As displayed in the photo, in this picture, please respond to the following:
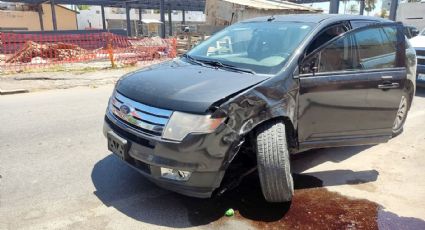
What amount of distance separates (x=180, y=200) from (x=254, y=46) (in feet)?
5.89

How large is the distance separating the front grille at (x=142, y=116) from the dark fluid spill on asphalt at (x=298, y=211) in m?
0.89

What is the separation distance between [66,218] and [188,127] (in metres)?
1.35

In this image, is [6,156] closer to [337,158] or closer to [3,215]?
[3,215]


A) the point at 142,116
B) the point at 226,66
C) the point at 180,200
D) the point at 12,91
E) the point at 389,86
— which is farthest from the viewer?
the point at 12,91

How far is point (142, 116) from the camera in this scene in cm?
307

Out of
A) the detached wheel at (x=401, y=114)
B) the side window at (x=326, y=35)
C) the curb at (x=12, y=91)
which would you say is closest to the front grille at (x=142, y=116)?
the side window at (x=326, y=35)

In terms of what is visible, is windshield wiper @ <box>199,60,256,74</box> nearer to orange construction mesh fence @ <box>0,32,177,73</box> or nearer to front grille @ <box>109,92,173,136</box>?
front grille @ <box>109,92,173,136</box>

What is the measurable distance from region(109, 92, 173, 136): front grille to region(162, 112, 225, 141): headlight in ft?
0.22

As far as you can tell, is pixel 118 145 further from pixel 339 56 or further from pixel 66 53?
pixel 66 53

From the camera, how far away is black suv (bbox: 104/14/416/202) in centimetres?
292

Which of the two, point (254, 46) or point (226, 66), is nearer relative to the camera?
point (226, 66)

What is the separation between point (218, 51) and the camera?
422cm

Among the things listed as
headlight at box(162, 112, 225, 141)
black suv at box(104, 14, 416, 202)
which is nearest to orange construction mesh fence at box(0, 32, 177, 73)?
black suv at box(104, 14, 416, 202)

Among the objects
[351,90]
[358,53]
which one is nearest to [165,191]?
[351,90]
